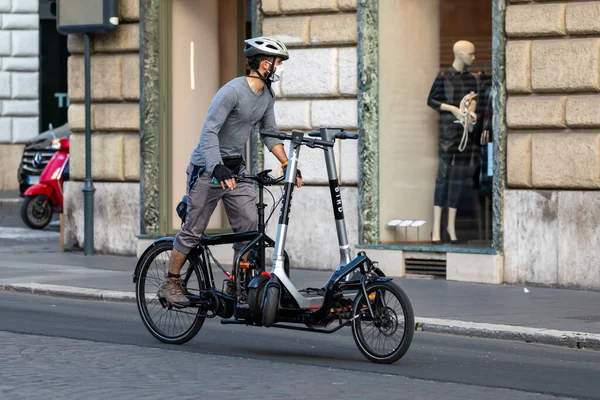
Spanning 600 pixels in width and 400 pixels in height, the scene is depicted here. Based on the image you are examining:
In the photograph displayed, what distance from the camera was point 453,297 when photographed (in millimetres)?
12195

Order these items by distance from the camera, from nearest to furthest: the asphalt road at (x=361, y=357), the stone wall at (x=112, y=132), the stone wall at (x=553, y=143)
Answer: the asphalt road at (x=361, y=357), the stone wall at (x=553, y=143), the stone wall at (x=112, y=132)

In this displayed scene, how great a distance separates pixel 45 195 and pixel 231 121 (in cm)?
1171

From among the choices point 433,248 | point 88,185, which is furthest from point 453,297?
point 88,185

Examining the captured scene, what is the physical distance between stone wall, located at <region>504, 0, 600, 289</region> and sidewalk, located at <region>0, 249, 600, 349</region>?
0.31 meters

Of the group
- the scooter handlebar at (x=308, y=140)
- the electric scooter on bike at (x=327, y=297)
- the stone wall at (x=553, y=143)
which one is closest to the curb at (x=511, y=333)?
the electric scooter on bike at (x=327, y=297)

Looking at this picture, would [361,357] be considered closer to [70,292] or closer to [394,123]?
[70,292]

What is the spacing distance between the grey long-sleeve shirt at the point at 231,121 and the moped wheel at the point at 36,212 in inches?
456

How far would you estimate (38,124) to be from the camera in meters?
29.4

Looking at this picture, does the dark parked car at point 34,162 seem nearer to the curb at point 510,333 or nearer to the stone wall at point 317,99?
the stone wall at point 317,99

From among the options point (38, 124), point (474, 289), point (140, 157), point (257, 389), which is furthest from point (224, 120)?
point (38, 124)

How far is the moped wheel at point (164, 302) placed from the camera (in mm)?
9430

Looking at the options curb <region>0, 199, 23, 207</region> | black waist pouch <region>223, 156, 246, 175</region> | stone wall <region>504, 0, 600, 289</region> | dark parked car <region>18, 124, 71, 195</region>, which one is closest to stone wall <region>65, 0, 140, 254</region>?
stone wall <region>504, 0, 600, 289</region>

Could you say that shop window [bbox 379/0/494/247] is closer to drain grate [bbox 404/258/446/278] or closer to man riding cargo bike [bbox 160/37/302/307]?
drain grate [bbox 404/258/446/278]

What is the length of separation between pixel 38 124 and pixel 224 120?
68.6 ft
